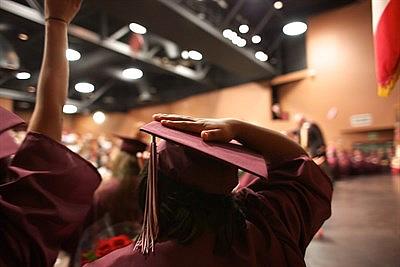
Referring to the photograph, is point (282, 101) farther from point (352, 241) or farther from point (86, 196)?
point (86, 196)

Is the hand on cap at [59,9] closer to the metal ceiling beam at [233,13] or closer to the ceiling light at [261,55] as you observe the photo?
the metal ceiling beam at [233,13]

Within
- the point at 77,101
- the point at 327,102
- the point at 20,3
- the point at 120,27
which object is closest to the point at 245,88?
the point at 327,102

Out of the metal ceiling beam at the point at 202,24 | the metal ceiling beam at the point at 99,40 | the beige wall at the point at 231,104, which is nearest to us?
the metal ceiling beam at the point at 99,40

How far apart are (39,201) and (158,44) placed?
5.77m

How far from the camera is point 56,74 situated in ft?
2.14

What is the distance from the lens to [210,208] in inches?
24.0

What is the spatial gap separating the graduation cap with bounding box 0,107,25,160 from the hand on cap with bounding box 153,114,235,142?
0.77 feet

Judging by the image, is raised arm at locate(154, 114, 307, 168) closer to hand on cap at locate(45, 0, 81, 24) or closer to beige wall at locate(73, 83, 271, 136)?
hand on cap at locate(45, 0, 81, 24)

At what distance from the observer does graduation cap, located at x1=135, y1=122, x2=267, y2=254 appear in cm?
57

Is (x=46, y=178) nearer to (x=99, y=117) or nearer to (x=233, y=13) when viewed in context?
(x=233, y=13)

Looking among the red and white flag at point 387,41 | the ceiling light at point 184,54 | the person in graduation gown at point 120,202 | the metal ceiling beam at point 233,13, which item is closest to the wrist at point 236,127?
the red and white flag at point 387,41

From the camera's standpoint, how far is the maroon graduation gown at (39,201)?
535 mm

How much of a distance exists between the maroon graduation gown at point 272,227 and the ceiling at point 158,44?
201 centimetres

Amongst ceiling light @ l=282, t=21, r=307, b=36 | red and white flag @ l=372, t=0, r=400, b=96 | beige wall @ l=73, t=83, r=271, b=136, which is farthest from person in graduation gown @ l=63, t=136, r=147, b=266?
beige wall @ l=73, t=83, r=271, b=136
